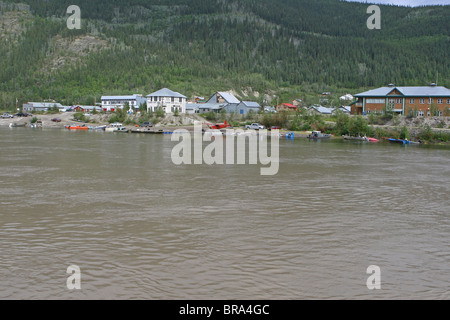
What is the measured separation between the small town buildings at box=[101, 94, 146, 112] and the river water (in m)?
75.0

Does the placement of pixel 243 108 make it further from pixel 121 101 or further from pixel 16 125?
pixel 16 125

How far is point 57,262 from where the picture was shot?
412 inches

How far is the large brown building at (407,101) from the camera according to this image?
66.8 m

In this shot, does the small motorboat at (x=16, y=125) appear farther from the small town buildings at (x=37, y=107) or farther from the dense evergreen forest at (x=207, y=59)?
the dense evergreen forest at (x=207, y=59)

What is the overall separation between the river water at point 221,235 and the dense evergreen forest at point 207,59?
93145 millimetres

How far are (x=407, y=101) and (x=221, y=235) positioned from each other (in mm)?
64936

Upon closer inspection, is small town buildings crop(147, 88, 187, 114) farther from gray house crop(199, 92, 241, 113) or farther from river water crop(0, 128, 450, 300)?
river water crop(0, 128, 450, 300)

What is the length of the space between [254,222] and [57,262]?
6.27 meters

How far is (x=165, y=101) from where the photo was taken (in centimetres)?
8575

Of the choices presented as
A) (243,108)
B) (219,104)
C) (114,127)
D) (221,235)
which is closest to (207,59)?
(219,104)

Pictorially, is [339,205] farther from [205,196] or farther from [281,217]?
[205,196]

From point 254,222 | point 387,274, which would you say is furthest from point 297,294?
point 254,222

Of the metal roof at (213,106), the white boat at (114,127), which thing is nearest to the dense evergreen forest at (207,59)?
the metal roof at (213,106)

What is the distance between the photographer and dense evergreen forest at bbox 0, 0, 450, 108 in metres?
126
